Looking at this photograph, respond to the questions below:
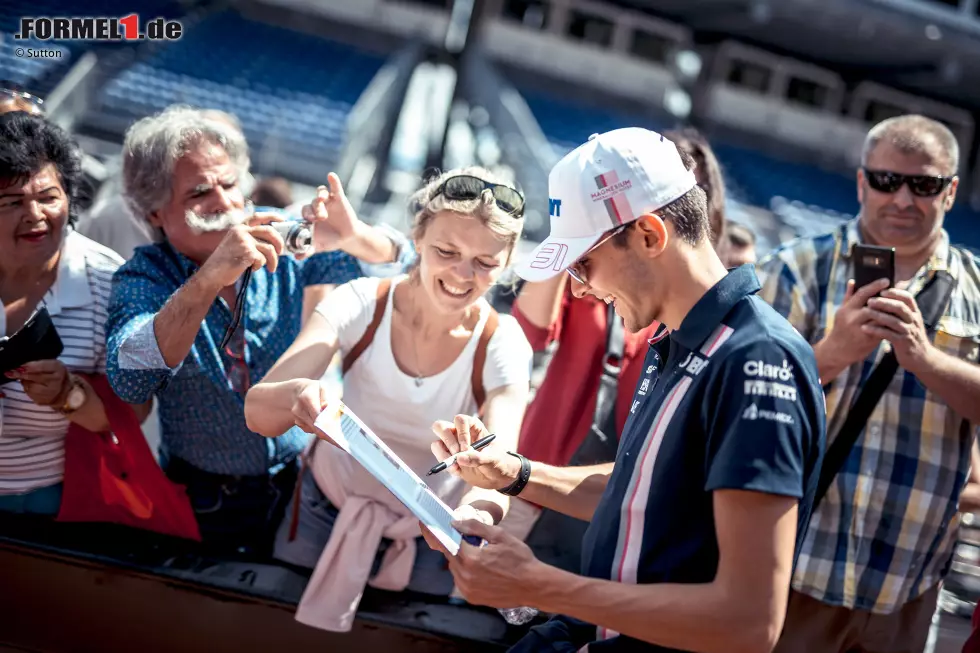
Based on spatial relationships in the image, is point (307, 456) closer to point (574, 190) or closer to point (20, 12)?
point (574, 190)

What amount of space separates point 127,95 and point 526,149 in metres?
6.09

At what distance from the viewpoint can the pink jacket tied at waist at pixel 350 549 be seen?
2504mm

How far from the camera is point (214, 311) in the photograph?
266 cm

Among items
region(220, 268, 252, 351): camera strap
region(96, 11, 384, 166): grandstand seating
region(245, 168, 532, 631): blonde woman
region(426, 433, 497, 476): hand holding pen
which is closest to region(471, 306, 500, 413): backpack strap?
region(245, 168, 532, 631): blonde woman

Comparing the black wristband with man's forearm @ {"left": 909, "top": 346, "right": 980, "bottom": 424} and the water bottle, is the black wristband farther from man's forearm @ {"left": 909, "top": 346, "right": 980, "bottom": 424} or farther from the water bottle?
man's forearm @ {"left": 909, "top": 346, "right": 980, "bottom": 424}

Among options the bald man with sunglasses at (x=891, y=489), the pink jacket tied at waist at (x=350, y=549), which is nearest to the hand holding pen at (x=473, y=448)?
the pink jacket tied at waist at (x=350, y=549)

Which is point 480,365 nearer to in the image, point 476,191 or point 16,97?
point 476,191

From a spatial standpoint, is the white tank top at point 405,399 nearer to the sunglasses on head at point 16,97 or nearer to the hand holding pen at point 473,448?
the hand holding pen at point 473,448

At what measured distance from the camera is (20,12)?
14.3 meters

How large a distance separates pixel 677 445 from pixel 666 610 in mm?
288

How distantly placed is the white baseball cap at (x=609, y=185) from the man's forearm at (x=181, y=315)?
1.09 m

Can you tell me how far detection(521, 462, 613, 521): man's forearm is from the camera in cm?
210

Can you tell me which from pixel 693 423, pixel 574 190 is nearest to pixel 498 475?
pixel 693 423

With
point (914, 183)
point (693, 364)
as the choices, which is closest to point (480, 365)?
point (693, 364)
